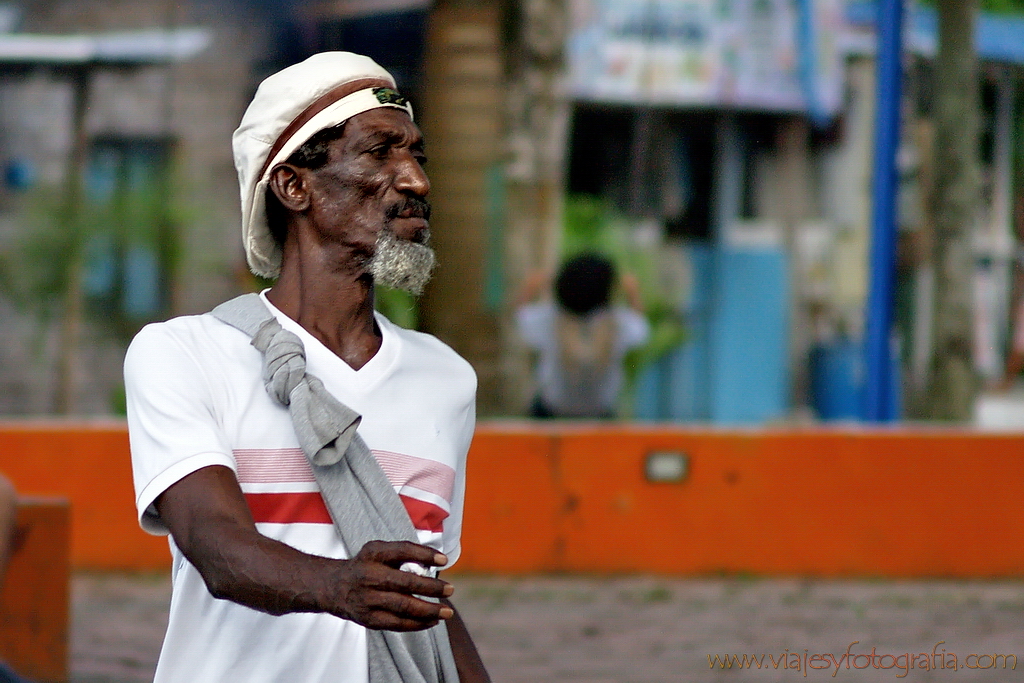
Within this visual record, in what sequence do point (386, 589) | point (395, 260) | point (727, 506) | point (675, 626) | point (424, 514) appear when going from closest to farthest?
point (386, 589), point (424, 514), point (395, 260), point (675, 626), point (727, 506)

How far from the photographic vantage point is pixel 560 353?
8016mm

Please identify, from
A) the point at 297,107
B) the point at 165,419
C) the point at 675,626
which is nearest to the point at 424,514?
the point at 165,419

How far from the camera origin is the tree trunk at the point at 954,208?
28.2 ft

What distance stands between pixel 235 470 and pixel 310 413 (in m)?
0.12

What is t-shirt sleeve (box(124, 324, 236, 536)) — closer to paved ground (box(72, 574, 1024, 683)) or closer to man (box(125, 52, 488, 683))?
man (box(125, 52, 488, 683))

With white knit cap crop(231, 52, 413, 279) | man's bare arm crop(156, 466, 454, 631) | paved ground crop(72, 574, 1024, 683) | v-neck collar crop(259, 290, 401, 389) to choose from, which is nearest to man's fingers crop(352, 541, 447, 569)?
man's bare arm crop(156, 466, 454, 631)

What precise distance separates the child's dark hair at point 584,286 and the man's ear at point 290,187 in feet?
19.7

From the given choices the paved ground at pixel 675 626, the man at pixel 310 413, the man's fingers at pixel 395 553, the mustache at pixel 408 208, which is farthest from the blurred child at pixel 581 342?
the man's fingers at pixel 395 553

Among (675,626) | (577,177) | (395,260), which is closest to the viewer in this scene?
(395,260)

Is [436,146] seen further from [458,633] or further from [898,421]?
[458,633]

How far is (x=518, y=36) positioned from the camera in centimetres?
924

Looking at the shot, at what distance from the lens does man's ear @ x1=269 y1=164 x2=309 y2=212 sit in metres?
2.05

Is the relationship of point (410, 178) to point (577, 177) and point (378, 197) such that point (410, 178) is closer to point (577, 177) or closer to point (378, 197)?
point (378, 197)

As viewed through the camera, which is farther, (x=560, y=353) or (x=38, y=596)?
(x=560, y=353)
